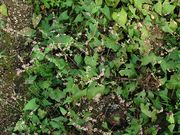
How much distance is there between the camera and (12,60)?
544 centimetres

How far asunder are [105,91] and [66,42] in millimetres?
743

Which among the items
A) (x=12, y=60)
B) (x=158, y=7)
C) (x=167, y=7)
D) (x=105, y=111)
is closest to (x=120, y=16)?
(x=158, y=7)

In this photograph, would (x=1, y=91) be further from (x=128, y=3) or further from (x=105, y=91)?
(x=128, y=3)

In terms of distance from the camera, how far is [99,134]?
5.13m

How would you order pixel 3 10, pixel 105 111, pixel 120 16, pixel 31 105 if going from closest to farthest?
pixel 31 105, pixel 105 111, pixel 120 16, pixel 3 10

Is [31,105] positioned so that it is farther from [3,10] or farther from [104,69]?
[3,10]

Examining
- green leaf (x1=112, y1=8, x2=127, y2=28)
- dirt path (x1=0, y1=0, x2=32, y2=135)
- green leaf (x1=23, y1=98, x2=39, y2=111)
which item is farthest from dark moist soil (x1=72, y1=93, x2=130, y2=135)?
green leaf (x1=112, y1=8, x2=127, y2=28)

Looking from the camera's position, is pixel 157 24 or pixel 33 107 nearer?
pixel 33 107

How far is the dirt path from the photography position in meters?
5.29

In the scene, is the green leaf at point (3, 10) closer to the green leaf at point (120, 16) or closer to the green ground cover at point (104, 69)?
the green ground cover at point (104, 69)

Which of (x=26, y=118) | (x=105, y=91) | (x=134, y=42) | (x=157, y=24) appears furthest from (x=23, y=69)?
(x=157, y=24)

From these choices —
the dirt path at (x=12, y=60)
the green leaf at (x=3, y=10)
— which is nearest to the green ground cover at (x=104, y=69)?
the dirt path at (x=12, y=60)

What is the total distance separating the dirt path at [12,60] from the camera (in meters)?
5.29

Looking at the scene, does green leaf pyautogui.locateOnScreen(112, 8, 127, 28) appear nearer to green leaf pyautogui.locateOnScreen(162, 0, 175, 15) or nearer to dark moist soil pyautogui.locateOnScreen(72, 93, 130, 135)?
green leaf pyautogui.locateOnScreen(162, 0, 175, 15)
